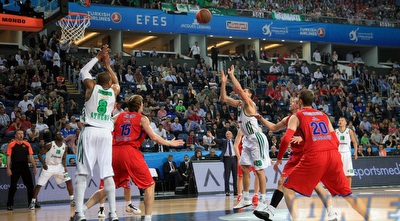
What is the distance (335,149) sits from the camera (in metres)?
8.74

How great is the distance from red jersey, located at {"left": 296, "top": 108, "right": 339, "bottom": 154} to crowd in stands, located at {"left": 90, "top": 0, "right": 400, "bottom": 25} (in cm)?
2722

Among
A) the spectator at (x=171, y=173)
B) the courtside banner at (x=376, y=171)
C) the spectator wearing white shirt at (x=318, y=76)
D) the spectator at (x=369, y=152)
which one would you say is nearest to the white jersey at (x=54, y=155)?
the spectator at (x=171, y=173)

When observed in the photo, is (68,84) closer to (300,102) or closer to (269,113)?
(269,113)

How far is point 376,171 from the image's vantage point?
23.0m

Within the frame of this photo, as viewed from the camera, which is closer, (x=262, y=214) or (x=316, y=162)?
(x=316, y=162)

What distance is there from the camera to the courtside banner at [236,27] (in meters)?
34.0

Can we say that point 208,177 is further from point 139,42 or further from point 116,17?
point 139,42

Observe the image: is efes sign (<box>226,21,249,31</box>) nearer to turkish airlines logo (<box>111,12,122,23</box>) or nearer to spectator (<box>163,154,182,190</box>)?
turkish airlines logo (<box>111,12,122,23</box>)

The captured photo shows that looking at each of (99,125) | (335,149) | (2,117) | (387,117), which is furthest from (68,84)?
(335,149)

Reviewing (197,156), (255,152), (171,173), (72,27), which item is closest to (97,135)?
(255,152)

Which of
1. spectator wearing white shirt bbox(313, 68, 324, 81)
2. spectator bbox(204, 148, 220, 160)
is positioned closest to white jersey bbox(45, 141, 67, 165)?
spectator bbox(204, 148, 220, 160)

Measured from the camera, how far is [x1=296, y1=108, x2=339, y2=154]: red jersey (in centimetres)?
862

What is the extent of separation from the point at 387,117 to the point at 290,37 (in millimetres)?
10610

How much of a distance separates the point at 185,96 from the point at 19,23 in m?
11.1
